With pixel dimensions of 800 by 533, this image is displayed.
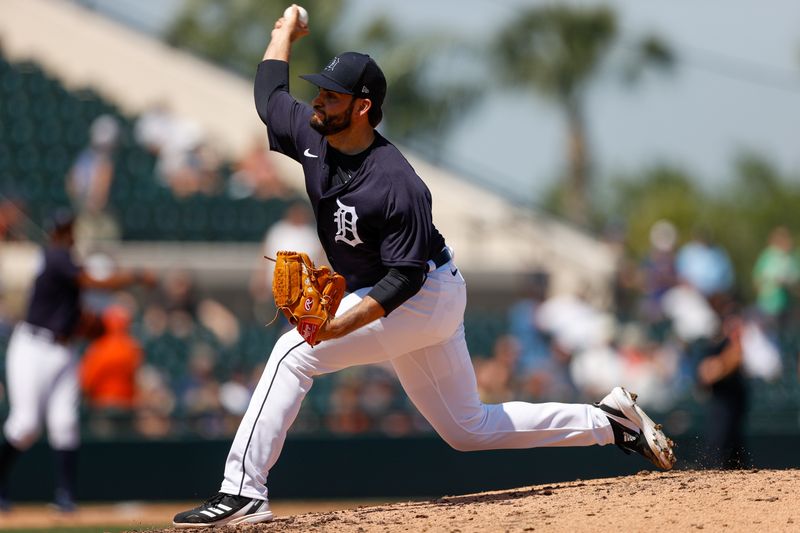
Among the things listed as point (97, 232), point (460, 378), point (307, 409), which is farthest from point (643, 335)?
point (460, 378)

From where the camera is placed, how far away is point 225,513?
516 cm

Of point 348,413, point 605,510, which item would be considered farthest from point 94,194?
point 605,510

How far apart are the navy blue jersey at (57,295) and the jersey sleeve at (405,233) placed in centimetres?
479

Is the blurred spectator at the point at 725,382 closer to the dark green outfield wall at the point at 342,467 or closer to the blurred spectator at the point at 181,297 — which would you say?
the dark green outfield wall at the point at 342,467

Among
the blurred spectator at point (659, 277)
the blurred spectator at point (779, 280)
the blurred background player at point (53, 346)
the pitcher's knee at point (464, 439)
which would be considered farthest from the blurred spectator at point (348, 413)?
the pitcher's knee at point (464, 439)

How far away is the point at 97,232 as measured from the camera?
47.2ft

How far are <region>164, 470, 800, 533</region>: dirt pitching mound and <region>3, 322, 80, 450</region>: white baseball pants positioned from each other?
4.11m

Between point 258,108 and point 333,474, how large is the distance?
672 cm

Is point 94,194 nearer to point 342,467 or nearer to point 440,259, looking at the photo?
point 342,467

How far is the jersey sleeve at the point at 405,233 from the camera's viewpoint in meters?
5.04

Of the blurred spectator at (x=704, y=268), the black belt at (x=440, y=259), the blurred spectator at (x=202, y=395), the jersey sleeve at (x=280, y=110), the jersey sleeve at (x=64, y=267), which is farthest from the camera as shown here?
the blurred spectator at (x=704, y=268)

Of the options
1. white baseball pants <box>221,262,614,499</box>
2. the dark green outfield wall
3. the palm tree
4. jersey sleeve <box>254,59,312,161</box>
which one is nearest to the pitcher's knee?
white baseball pants <box>221,262,614,499</box>

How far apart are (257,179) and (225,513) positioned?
10776mm

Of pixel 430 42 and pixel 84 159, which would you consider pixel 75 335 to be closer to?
pixel 84 159
